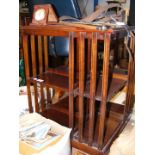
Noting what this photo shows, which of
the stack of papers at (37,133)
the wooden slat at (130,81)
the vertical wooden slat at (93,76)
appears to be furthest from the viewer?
the wooden slat at (130,81)

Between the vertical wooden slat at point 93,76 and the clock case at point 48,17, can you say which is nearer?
the vertical wooden slat at point 93,76

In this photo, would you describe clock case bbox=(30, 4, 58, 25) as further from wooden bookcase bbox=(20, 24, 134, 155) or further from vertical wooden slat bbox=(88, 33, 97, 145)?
vertical wooden slat bbox=(88, 33, 97, 145)

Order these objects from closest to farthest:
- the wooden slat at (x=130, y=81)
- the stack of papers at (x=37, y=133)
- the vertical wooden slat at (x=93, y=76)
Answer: the vertical wooden slat at (x=93, y=76), the stack of papers at (x=37, y=133), the wooden slat at (x=130, y=81)

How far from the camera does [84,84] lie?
3.43 feet

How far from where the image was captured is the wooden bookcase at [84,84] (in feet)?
3.05

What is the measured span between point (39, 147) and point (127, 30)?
2.48 ft

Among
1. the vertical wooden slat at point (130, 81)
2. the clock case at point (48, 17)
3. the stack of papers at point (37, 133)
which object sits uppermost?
the clock case at point (48, 17)

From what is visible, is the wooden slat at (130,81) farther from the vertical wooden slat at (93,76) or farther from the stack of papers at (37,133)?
the stack of papers at (37,133)

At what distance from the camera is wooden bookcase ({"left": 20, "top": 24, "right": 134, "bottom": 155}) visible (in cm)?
93

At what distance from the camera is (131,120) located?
1347mm

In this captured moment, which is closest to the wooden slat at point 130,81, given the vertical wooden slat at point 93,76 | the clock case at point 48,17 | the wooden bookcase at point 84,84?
the wooden bookcase at point 84,84

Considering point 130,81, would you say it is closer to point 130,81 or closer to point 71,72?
point 130,81
